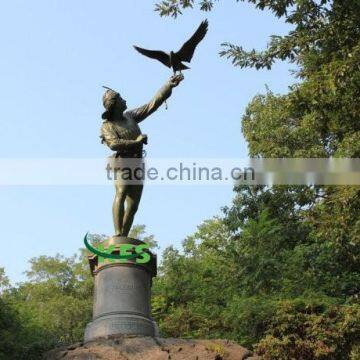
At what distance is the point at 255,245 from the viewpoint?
19.4m

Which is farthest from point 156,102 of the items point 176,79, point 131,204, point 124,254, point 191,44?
point 124,254

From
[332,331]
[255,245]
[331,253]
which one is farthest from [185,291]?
[332,331]

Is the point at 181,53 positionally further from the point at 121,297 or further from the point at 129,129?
the point at 121,297

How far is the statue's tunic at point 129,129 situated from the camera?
33.2 ft

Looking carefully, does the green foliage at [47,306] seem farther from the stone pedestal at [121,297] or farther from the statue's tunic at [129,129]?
the statue's tunic at [129,129]

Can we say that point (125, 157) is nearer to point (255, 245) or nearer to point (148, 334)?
point (148, 334)

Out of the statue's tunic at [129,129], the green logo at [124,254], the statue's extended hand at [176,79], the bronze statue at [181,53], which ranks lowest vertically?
the green logo at [124,254]

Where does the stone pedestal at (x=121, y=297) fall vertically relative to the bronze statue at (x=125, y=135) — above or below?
below

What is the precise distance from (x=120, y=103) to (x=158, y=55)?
104 centimetres

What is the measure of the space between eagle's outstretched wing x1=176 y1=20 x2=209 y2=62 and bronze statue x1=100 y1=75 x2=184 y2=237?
34 cm

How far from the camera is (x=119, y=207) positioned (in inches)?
391

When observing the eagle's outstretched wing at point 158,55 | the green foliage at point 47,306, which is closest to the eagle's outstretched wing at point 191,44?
the eagle's outstretched wing at point 158,55

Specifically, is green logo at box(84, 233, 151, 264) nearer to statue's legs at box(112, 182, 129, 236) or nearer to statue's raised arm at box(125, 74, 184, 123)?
statue's legs at box(112, 182, 129, 236)

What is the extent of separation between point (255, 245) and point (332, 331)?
452 cm
